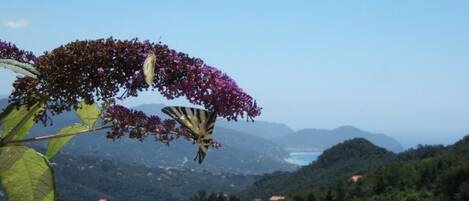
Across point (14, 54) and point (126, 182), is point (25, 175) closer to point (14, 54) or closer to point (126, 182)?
point (14, 54)

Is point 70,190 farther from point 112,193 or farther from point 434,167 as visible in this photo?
point 434,167

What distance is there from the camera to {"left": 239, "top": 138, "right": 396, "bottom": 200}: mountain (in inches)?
2648

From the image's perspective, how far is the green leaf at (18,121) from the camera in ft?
6.22

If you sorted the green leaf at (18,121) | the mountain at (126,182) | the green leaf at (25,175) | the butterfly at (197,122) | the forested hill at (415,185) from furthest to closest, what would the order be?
the mountain at (126,182), the forested hill at (415,185), the green leaf at (25,175), the green leaf at (18,121), the butterfly at (197,122)

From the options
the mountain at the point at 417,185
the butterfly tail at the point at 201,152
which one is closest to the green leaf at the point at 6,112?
Result: the butterfly tail at the point at 201,152

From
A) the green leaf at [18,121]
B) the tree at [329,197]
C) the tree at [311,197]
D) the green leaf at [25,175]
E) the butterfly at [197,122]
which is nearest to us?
the butterfly at [197,122]

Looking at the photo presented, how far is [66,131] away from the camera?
2.25m

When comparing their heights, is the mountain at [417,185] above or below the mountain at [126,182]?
above

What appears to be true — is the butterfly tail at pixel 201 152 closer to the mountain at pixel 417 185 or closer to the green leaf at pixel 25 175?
the green leaf at pixel 25 175

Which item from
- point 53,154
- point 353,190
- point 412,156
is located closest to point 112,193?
point 412,156

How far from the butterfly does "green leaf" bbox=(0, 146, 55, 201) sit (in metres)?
0.52

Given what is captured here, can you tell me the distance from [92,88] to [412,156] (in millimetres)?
62612

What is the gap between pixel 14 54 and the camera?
195cm

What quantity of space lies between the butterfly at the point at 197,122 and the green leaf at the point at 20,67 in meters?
0.37
